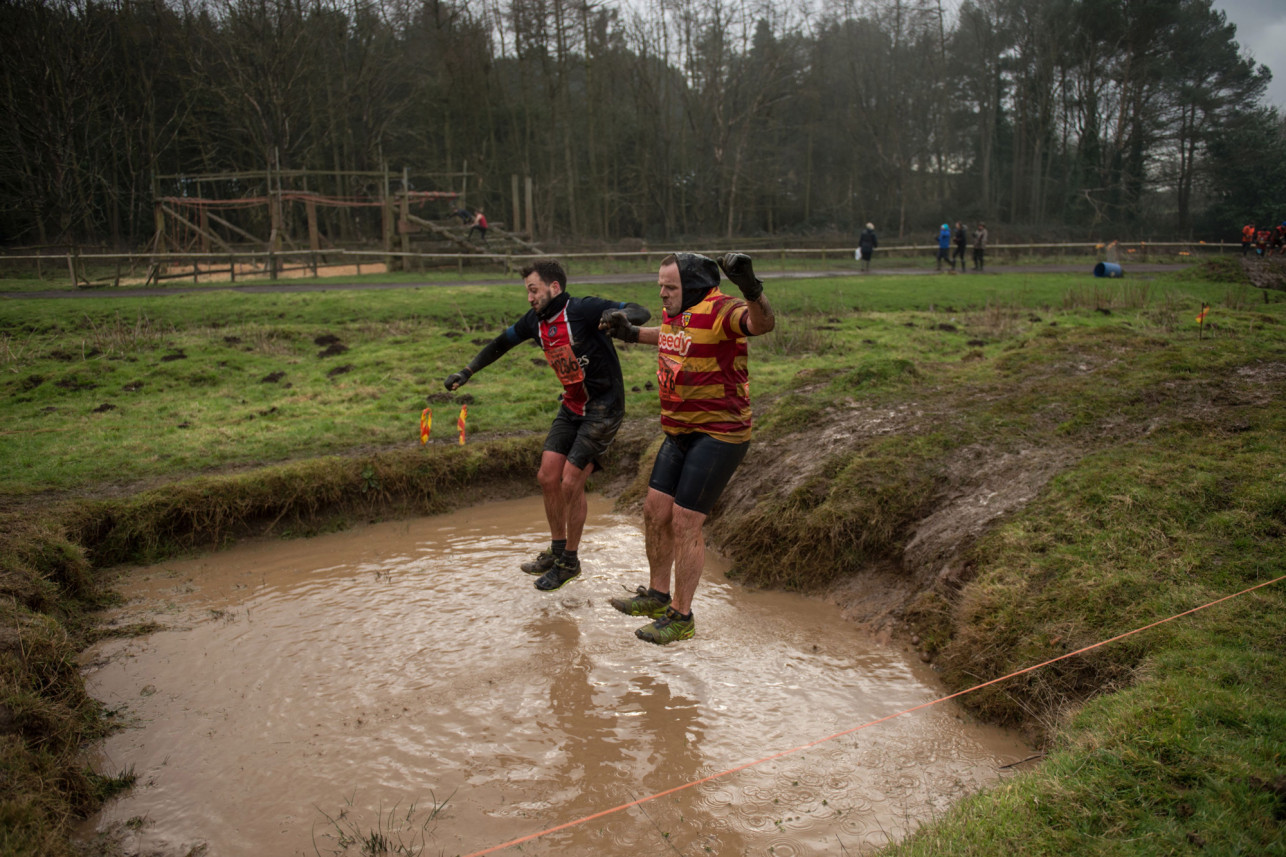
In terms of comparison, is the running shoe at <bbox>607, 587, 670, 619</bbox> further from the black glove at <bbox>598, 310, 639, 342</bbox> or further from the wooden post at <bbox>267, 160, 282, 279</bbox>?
the wooden post at <bbox>267, 160, 282, 279</bbox>

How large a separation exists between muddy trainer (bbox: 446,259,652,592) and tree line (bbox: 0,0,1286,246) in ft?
90.6

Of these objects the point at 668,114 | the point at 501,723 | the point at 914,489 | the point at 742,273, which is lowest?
the point at 501,723

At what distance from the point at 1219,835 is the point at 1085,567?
241 centimetres

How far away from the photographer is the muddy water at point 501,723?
12.8 ft

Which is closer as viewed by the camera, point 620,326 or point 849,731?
point 849,731

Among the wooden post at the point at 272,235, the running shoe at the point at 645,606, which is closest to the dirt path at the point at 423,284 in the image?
the wooden post at the point at 272,235

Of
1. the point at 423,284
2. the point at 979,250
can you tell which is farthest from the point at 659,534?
the point at 979,250

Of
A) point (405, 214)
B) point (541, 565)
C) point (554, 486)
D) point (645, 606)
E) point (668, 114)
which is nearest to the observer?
point (645, 606)

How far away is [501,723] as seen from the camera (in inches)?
189

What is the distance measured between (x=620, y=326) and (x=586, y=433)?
90 centimetres

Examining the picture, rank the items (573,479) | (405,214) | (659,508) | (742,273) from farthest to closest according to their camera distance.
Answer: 1. (405,214)
2. (573,479)
3. (659,508)
4. (742,273)

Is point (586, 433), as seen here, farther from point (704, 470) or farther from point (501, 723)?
point (501, 723)

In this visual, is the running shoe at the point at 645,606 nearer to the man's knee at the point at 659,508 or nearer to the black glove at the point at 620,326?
the man's knee at the point at 659,508

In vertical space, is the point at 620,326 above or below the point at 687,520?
above
